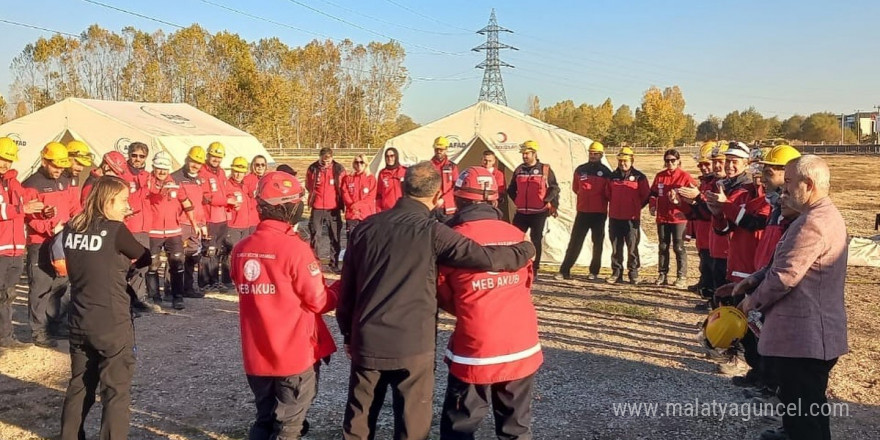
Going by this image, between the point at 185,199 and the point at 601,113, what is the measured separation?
2950 inches

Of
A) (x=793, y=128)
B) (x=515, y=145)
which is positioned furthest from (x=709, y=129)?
(x=515, y=145)

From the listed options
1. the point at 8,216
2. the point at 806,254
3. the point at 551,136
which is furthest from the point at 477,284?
the point at 551,136

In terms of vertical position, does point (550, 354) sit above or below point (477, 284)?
below

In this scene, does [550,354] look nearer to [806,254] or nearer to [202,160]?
[806,254]

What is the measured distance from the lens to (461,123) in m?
11.6

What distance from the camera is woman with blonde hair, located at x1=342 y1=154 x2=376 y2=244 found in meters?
10.2

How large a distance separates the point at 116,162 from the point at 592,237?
661 cm

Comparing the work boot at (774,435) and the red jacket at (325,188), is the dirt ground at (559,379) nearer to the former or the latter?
the work boot at (774,435)

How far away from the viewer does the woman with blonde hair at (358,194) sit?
33.5 feet

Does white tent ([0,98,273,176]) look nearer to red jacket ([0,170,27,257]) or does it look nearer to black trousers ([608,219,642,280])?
red jacket ([0,170,27,257])

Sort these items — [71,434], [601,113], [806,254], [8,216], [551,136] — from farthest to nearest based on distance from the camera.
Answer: [601,113] < [551,136] < [8,216] < [71,434] < [806,254]

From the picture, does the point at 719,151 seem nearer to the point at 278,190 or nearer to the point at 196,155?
the point at 278,190

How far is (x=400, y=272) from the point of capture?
3.13 m

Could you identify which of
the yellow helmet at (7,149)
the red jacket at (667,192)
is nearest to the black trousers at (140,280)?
the yellow helmet at (7,149)
